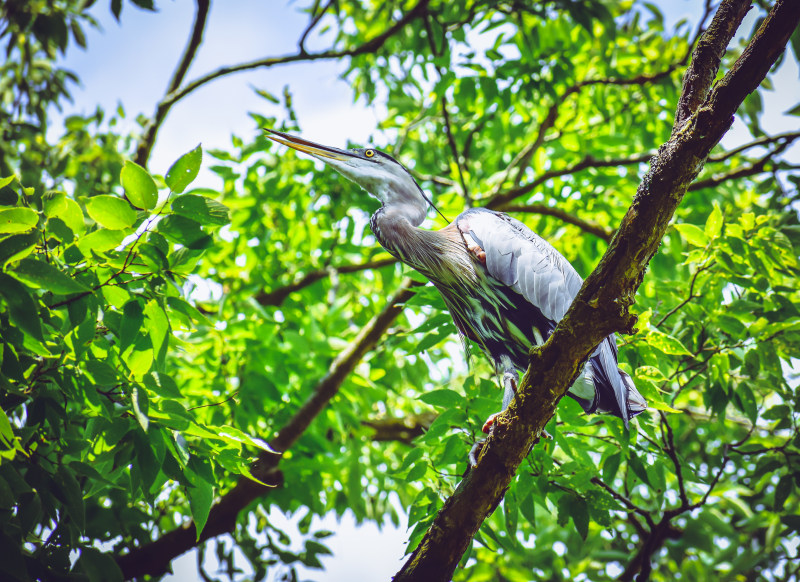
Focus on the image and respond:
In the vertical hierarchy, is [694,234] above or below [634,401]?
above

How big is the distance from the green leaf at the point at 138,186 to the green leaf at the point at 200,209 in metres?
0.10

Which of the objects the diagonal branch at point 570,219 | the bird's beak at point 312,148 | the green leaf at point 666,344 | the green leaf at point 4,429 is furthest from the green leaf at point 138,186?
the diagonal branch at point 570,219

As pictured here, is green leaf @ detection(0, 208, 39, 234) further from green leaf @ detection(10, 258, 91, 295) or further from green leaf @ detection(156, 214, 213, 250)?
green leaf @ detection(156, 214, 213, 250)

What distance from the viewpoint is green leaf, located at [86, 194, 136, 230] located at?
2059 mm

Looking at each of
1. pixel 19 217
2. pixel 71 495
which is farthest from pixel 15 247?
pixel 71 495

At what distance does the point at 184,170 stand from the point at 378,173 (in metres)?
1.77

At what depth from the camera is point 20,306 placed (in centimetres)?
179

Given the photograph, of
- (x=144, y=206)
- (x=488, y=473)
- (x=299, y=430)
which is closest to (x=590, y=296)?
(x=488, y=473)

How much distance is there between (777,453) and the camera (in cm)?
332

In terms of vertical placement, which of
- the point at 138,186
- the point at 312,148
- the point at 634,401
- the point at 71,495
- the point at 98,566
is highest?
the point at 312,148

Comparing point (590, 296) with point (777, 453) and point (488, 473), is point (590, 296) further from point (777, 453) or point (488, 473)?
point (777, 453)

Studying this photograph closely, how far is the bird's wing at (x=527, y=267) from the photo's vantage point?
3.04 meters

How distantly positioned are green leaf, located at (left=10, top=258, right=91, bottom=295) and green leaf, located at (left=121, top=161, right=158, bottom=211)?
40 centimetres

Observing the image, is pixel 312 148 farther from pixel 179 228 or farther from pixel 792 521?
pixel 792 521
